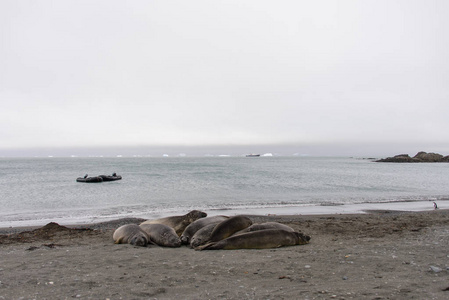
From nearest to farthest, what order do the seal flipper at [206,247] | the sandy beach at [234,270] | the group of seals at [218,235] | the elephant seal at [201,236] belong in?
the sandy beach at [234,270], the seal flipper at [206,247], the group of seals at [218,235], the elephant seal at [201,236]

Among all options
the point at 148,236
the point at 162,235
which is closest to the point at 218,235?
the point at 162,235

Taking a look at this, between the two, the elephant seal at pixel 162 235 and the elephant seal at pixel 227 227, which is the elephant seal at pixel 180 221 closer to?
the elephant seal at pixel 162 235

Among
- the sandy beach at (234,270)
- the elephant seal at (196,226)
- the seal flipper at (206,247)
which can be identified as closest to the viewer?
the sandy beach at (234,270)

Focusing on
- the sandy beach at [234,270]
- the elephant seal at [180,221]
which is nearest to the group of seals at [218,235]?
the sandy beach at [234,270]

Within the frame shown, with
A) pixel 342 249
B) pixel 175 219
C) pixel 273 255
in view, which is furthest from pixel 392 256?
pixel 175 219

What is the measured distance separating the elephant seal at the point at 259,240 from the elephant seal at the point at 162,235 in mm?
900

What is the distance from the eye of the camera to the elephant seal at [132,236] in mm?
7782

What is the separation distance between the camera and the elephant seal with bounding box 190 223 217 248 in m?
7.61

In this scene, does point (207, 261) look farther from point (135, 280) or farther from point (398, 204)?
point (398, 204)

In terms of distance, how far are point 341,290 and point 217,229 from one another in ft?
13.2

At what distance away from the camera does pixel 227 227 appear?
797 centimetres

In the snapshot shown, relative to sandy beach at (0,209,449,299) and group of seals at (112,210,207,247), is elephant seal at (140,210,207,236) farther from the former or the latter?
sandy beach at (0,209,449,299)

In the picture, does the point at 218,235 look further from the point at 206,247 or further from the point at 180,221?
the point at 180,221

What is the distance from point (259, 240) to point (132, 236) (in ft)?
11.7
